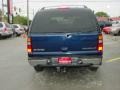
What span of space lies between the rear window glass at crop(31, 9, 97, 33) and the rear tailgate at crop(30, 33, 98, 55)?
240 mm

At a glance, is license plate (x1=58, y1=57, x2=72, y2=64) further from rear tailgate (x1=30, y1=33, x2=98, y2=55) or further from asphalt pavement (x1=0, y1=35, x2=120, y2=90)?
asphalt pavement (x1=0, y1=35, x2=120, y2=90)

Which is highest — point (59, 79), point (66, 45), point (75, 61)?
point (66, 45)

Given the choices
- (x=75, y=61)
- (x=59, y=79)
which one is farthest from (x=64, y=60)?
(x=59, y=79)

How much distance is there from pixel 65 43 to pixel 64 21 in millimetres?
744

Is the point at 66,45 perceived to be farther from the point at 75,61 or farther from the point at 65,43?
the point at 75,61

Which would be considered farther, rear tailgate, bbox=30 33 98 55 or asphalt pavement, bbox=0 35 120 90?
rear tailgate, bbox=30 33 98 55

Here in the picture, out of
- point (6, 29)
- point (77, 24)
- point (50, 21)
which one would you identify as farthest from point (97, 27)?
point (6, 29)

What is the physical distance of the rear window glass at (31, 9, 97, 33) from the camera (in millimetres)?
9359

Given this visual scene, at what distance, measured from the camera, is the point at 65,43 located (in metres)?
9.12

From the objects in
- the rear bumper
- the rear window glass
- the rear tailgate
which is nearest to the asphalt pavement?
the rear bumper

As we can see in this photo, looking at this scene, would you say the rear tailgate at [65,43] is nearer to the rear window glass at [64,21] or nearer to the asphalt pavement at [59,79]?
the rear window glass at [64,21]

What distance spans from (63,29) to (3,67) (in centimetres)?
348

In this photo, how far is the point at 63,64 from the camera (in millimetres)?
9227

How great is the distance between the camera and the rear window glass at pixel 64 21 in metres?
9.36
